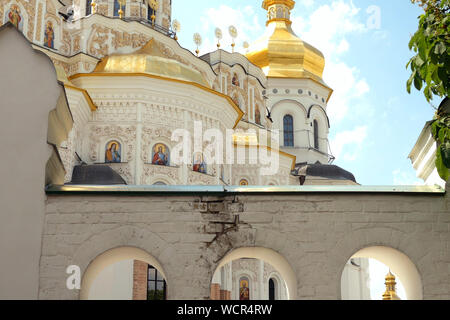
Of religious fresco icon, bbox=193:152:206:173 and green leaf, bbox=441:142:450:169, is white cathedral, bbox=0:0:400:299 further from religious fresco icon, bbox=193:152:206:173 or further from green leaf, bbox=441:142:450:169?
green leaf, bbox=441:142:450:169

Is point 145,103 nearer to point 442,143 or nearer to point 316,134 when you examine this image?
point 442,143

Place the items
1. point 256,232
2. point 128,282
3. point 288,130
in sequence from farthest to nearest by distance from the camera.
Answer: point 288,130, point 128,282, point 256,232

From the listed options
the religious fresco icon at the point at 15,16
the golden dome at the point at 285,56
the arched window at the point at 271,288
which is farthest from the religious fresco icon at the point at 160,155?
the golden dome at the point at 285,56

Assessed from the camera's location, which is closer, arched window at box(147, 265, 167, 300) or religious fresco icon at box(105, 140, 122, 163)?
arched window at box(147, 265, 167, 300)

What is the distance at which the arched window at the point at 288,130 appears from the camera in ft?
121

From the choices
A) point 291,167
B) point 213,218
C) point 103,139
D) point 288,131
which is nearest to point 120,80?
point 103,139

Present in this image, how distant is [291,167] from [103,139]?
439 inches

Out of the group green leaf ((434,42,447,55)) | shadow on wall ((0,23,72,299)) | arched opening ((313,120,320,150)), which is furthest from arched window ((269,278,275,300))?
green leaf ((434,42,447,55))

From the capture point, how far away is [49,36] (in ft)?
72.5

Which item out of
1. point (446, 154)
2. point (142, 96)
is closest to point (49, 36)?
point (142, 96)

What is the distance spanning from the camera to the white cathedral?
19156 millimetres

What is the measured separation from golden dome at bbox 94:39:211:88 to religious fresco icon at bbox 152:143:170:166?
232 centimetres

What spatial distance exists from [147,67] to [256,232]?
14.8m

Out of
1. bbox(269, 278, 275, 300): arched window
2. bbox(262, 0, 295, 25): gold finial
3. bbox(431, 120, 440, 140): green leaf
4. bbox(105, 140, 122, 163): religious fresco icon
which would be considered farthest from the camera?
bbox(262, 0, 295, 25): gold finial
